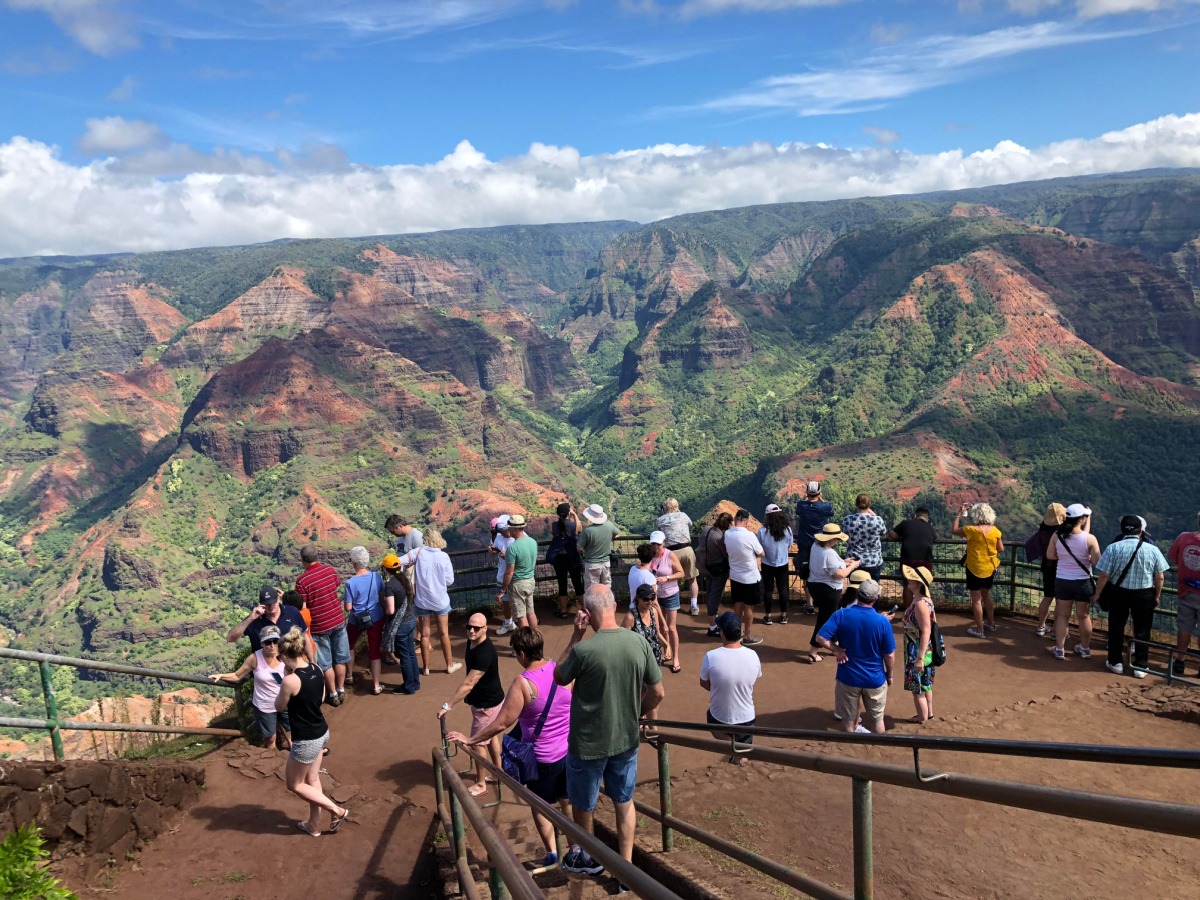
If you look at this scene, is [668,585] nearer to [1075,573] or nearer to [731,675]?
[731,675]

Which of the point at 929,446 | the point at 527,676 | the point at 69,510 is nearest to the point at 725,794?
the point at 527,676

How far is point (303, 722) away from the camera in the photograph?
6.82 metres

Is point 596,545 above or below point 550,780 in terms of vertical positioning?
above

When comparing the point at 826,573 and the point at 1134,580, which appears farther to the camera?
the point at 826,573

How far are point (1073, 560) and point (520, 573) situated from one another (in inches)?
293

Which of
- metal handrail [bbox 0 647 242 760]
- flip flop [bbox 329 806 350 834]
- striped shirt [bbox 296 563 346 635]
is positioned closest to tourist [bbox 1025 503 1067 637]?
flip flop [bbox 329 806 350 834]

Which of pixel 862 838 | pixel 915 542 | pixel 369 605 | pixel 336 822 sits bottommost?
pixel 336 822

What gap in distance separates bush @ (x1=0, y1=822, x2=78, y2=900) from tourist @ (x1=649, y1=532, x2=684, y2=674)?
21.9ft

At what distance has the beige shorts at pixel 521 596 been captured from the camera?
1084 cm

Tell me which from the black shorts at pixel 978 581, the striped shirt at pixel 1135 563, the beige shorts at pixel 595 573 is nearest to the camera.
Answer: the striped shirt at pixel 1135 563

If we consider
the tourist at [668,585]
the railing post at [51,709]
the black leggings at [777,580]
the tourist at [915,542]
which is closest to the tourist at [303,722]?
the railing post at [51,709]

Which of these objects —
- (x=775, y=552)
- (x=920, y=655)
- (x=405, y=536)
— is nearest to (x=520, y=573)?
(x=405, y=536)

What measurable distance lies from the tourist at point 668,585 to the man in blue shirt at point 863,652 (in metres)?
2.64

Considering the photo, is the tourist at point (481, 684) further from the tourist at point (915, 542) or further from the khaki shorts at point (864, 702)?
the tourist at point (915, 542)
